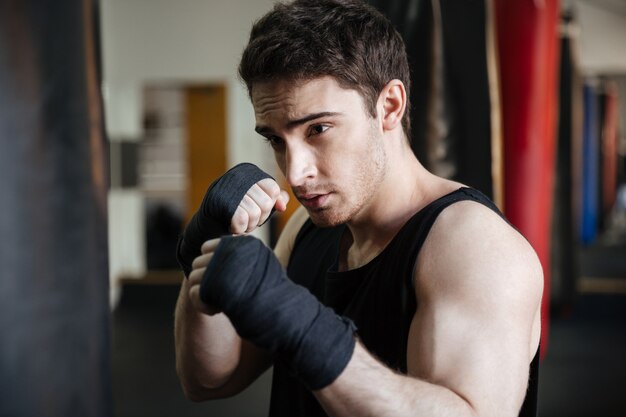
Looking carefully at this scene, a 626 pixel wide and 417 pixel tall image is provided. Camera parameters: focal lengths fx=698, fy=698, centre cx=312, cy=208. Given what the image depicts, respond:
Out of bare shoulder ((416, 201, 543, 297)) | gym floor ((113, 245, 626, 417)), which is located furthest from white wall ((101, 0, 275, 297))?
bare shoulder ((416, 201, 543, 297))

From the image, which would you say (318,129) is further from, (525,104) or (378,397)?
(525,104)

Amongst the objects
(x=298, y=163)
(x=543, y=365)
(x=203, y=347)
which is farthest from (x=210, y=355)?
(x=543, y=365)

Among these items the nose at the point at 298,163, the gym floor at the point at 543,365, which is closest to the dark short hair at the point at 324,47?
the nose at the point at 298,163

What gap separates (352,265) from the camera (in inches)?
48.7

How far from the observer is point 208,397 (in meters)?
1.36

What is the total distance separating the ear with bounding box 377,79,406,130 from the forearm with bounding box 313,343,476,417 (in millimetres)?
448

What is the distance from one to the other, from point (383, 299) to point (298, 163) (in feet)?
0.81

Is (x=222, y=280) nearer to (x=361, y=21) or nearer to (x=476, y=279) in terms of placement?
(x=476, y=279)

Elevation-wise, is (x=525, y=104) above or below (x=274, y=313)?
above

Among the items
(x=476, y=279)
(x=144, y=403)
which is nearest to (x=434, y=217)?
(x=476, y=279)

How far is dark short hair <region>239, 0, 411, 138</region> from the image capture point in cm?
105

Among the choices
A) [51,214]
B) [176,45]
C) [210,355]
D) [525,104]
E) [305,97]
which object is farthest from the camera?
[176,45]

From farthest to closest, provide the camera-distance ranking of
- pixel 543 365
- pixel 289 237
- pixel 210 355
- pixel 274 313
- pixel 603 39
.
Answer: pixel 603 39, pixel 543 365, pixel 289 237, pixel 210 355, pixel 274 313

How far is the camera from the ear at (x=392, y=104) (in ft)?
3.81
